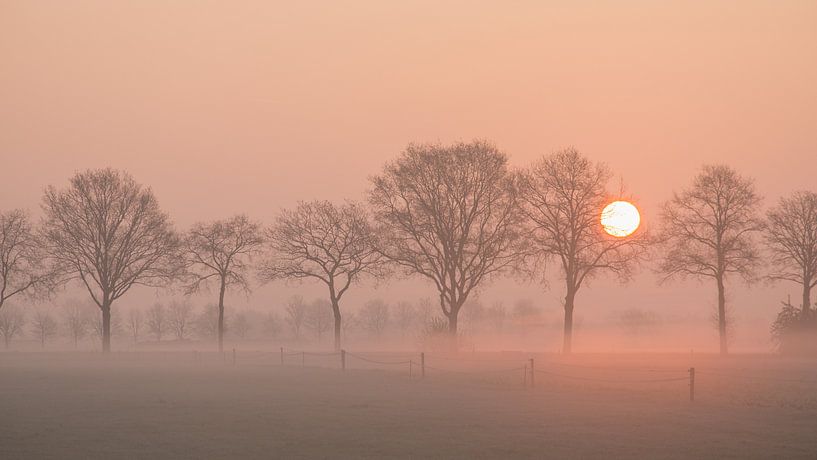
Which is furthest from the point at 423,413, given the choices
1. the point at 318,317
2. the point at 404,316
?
the point at 404,316

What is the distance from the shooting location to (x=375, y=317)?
174625 mm

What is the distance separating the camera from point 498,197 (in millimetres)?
61688

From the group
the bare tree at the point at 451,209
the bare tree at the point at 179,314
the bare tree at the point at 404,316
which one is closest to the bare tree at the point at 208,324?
the bare tree at the point at 179,314

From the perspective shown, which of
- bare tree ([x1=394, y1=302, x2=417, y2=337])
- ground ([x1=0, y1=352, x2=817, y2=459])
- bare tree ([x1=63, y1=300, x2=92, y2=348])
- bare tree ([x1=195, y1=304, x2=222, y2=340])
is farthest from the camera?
bare tree ([x1=394, y1=302, x2=417, y2=337])

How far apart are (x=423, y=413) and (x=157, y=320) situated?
139299 millimetres

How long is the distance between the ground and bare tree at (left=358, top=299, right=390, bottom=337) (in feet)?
376

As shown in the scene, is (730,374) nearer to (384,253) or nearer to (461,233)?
(461,233)

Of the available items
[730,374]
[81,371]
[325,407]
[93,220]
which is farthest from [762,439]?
[93,220]

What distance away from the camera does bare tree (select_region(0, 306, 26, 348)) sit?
123 meters

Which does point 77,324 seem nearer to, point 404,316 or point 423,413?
point 404,316

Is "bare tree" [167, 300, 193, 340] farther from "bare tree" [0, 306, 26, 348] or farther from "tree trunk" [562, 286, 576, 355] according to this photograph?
"tree trunk" [562, 286, 576, 355]

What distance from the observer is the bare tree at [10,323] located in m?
123

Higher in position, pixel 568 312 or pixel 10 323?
pixel 568 312

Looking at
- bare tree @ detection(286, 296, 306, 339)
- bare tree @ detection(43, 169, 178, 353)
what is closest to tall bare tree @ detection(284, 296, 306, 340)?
bare tree @ detection(286, 296, 306, 339)
